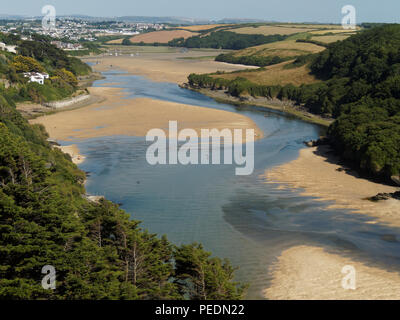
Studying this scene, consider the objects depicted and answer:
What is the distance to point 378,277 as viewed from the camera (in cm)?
2088

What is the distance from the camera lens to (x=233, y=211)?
97.9 feet

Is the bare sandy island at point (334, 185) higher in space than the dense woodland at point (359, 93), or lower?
lower

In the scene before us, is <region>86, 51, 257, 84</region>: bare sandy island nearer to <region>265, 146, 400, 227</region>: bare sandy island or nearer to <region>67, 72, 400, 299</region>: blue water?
<region>67, 72, 400, 299</region>: blue water

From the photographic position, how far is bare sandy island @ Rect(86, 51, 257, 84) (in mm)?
116188

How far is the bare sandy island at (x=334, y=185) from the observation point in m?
29.3

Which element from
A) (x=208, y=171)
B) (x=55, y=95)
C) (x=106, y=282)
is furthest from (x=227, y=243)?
(x=55, y=95)

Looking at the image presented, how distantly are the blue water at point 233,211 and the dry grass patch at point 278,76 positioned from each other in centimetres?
4779

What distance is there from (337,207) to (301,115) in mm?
41259

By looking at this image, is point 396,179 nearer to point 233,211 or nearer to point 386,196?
point 386,196

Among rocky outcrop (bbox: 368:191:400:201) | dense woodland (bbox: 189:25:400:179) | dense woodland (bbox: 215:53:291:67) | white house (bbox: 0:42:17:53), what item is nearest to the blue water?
rocky outcrop (bbox: 368:191:400:201)

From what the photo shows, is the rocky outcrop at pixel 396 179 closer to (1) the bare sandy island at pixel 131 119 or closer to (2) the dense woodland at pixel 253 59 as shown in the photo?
(1) the bare sandy island at pixel 131 119

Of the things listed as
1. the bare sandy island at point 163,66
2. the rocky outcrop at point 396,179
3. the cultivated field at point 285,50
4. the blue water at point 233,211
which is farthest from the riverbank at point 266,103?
the cultivated field at point 285,50

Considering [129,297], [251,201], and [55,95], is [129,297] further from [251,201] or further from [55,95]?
[55,95]

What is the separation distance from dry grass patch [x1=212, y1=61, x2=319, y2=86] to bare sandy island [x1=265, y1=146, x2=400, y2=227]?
51.4 m
